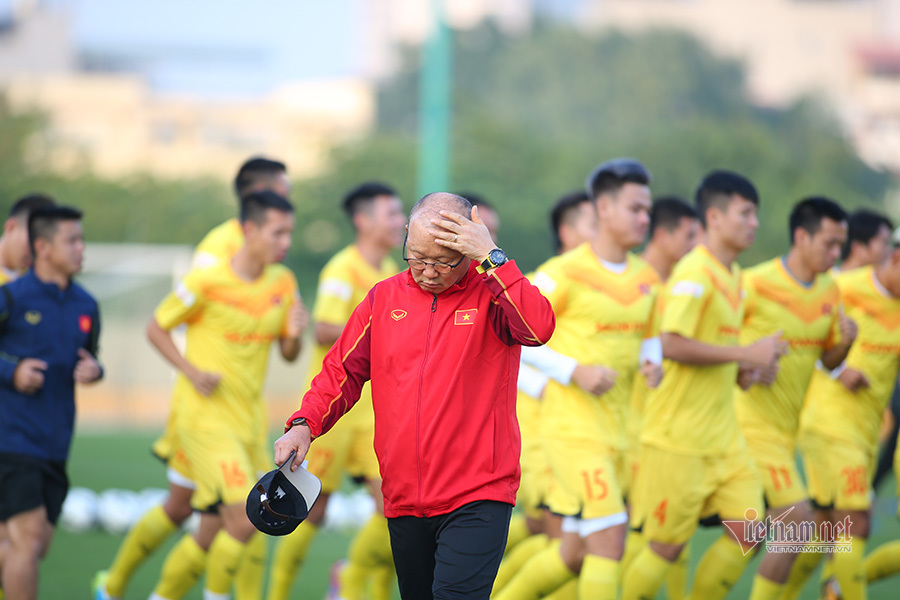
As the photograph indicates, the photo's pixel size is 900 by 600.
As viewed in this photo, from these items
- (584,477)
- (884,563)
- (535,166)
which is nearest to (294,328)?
(584,477)

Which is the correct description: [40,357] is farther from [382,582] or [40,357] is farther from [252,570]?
[382,582]

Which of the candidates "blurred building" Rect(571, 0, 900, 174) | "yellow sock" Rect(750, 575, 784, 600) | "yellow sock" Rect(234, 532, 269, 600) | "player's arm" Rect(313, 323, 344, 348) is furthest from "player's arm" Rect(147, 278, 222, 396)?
"blurred building" Rect(571, 0, 900, 174)

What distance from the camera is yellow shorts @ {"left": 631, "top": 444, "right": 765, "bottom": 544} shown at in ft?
22.4

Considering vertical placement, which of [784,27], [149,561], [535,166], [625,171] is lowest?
[149,561]

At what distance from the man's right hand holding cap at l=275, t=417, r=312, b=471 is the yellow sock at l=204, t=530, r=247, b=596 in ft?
8.64

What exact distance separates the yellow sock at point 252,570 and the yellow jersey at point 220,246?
1.88 metres

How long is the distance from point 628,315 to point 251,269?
2575mm

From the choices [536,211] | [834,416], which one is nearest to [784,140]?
[536,211]

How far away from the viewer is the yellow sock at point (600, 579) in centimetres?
616

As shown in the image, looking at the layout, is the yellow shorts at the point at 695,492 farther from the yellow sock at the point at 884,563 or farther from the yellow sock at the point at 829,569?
the yellow sock at the point at 884,563

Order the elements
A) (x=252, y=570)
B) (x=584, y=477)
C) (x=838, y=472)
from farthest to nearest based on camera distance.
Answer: (x=838, y=472), (x=252, y=570), (x=584, y=477)

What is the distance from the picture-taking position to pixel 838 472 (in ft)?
25.2

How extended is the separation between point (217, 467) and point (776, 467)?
3.54 metres

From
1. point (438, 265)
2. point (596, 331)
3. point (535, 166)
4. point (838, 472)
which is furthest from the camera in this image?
point (535, 166)
